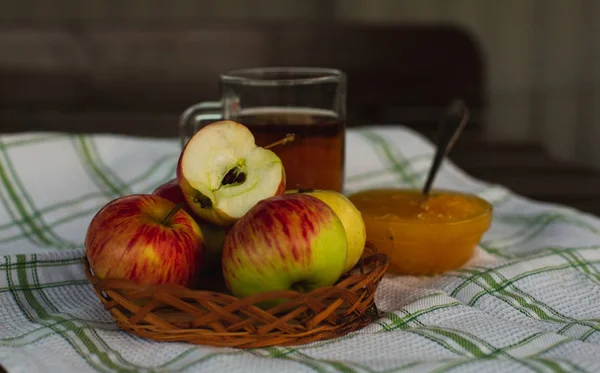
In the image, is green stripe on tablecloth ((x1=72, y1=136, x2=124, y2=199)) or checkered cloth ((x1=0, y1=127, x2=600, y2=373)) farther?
green stripe on tablecloth ((x1=72, y1=136, x2=124, y2=199))

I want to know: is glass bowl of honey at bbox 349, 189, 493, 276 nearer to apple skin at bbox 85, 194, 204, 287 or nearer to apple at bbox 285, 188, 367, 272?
apple at bbox 285, 188, 367, 272

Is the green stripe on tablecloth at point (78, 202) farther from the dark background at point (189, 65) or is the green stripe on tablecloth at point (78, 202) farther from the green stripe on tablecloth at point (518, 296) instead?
the dark background at point (189, 65)

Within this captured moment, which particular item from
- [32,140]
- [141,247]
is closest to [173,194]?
[141,247]

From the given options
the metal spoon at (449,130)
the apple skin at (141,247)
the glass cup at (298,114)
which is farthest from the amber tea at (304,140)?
the apple skin at (141,247)

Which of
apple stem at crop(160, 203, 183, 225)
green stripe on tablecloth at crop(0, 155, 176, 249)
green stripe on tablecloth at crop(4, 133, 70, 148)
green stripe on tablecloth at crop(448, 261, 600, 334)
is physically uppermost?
apple stem at crop(160, 203, 183, 225)

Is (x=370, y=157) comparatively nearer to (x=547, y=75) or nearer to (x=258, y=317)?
(x=258, y=317)

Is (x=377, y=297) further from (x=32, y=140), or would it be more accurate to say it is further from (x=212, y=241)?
(x=32, y=140)

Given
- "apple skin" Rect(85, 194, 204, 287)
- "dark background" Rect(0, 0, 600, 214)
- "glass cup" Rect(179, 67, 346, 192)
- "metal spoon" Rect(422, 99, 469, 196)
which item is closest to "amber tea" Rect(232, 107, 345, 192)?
"glass cup" Rect(179, 67, 346, 192)
